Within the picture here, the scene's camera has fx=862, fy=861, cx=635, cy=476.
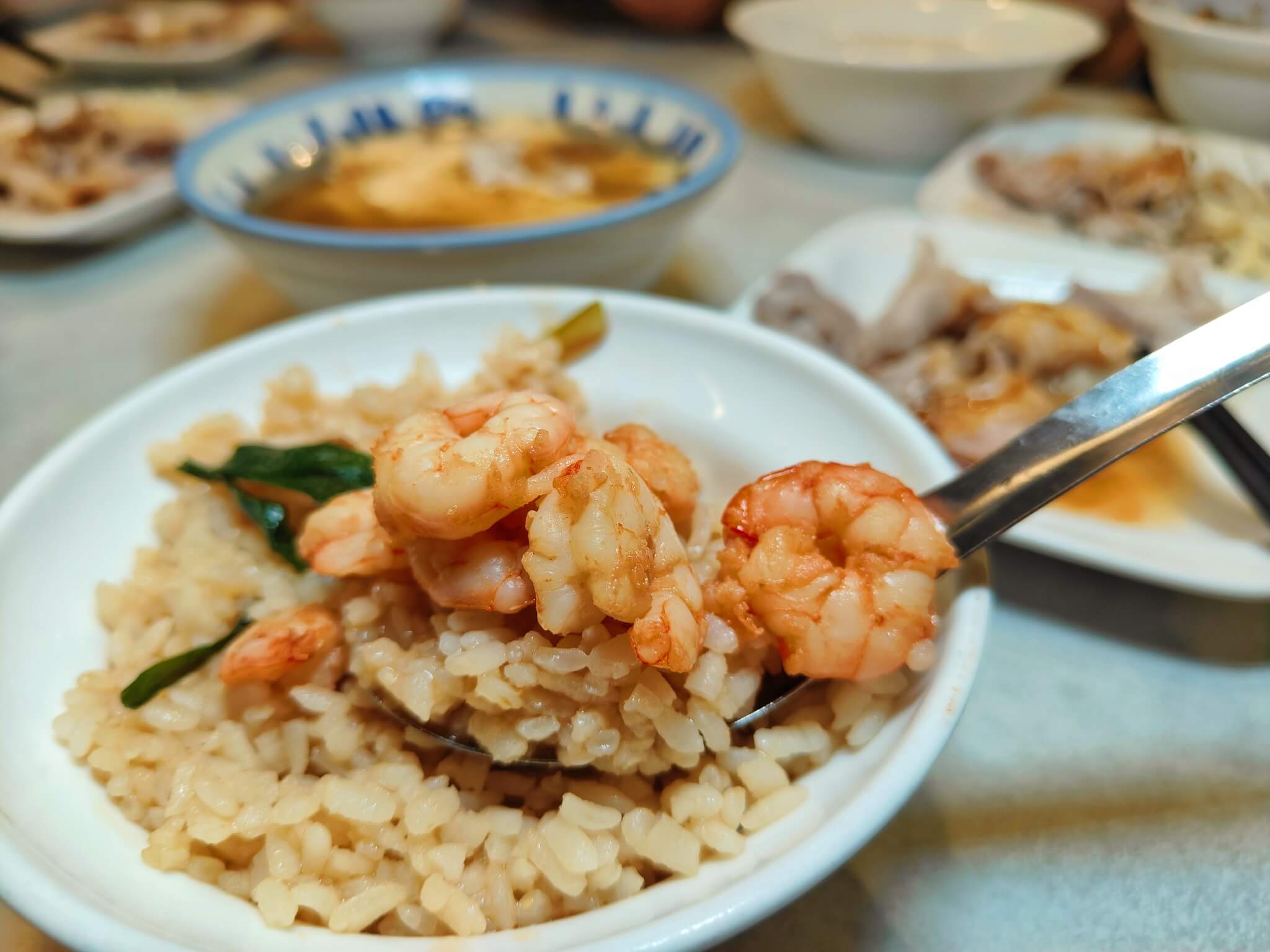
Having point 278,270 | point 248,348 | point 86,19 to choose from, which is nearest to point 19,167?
point 278,270

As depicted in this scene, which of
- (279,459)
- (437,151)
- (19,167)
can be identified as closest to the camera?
(279,459)

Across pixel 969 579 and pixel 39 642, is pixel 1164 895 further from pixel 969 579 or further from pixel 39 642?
pixel 39 642

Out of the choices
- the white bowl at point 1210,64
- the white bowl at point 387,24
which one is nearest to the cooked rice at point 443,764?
the white bowl at point 1210,64

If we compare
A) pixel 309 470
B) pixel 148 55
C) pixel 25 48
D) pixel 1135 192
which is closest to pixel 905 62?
pixel 1135 192

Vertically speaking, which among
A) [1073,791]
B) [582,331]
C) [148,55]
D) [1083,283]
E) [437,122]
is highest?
[148,55]

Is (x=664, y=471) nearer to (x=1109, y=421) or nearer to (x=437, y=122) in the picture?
(x=1109, y=421)

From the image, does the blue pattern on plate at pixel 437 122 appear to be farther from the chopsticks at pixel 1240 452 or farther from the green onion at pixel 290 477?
the chopsticks at pixel 1240 452
